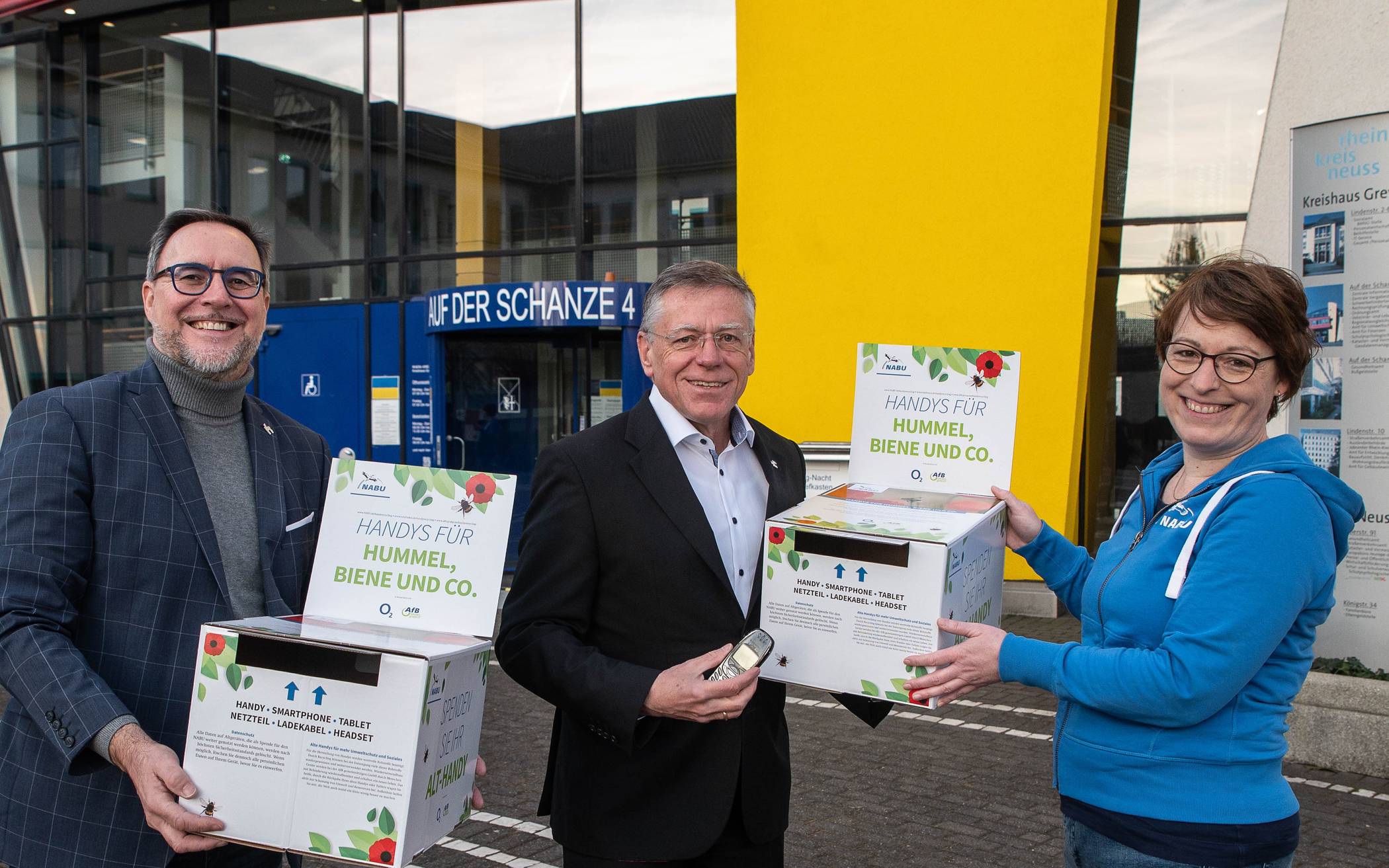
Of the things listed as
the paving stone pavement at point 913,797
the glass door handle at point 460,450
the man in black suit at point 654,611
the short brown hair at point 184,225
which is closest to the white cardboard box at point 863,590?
the man in black suit at point 654,611

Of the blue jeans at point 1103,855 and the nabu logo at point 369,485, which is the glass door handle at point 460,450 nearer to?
the nabu logo at point 369,485

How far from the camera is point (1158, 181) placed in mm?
10070

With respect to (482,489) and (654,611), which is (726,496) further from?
(482,489)

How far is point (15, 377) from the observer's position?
1736 centimetres

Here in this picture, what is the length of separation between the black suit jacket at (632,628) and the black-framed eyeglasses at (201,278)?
2.46ft

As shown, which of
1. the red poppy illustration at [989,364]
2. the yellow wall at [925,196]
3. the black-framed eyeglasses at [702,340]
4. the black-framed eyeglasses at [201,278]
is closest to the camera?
the black-framed eyeglasses at [201,278]

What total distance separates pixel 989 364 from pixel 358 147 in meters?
12.4

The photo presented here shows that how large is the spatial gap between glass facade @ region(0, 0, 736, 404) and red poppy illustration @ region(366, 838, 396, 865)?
969 centimetres

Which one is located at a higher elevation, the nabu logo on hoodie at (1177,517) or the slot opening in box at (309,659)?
the nabu logo on hoodie at (1177,517)

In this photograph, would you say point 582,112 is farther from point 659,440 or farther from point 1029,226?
point 659,440

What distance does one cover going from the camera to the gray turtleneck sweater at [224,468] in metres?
2.39

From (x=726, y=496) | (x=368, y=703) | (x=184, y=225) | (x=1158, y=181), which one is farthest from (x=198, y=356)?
(x=1158, y=181)

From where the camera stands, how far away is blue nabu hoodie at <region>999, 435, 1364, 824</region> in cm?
201

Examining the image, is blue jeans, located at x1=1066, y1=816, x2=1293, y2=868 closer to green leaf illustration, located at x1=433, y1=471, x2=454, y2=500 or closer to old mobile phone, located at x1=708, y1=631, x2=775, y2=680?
old mobile phone, located at x1=708, y1=631, x2=775, y2=680
